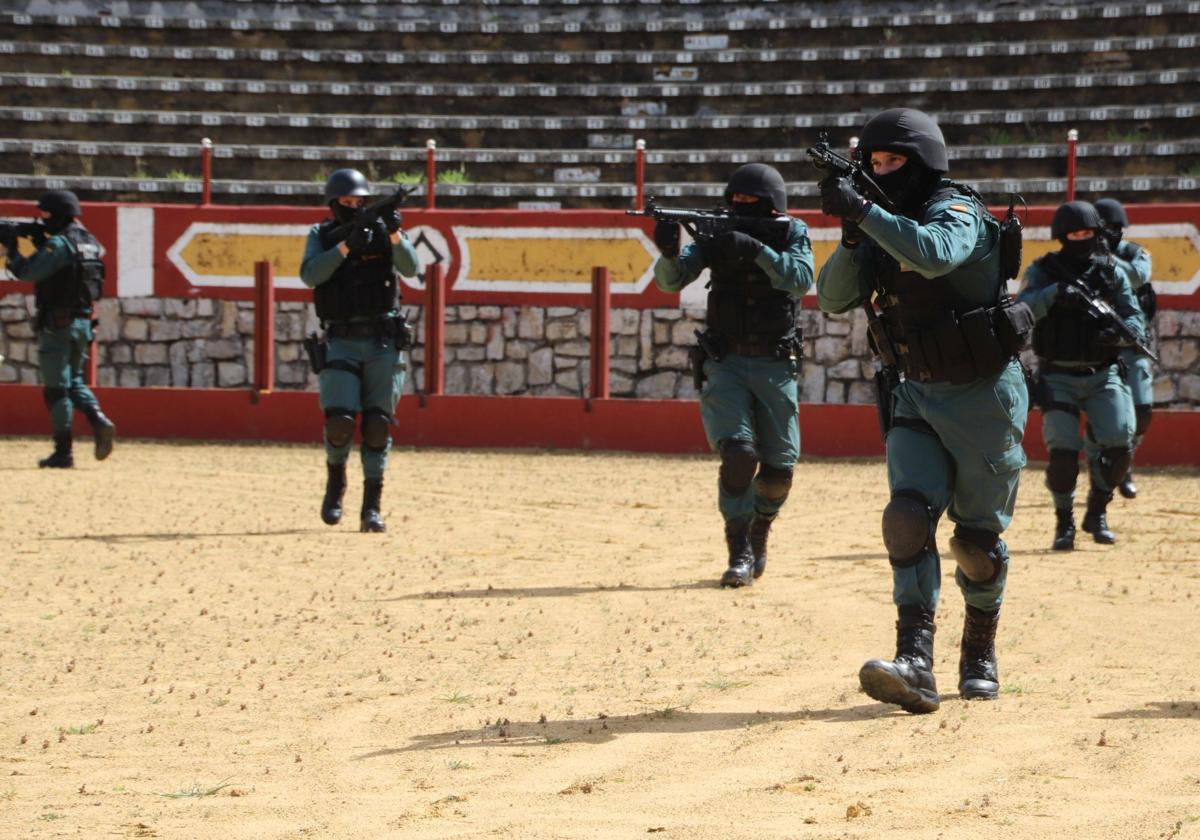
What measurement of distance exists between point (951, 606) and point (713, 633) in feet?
4.34

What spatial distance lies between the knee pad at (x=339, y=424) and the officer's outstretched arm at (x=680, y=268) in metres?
2.59

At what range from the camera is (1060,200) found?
61.7 feet

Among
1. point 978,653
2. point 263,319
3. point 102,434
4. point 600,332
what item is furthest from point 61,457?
point 978,653

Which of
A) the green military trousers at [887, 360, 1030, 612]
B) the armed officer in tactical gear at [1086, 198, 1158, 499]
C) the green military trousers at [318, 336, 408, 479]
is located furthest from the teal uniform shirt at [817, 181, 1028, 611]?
the armed officer in tactical gear at [1086, 198, 1158, 499]

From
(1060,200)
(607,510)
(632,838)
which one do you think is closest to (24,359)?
(607,510)

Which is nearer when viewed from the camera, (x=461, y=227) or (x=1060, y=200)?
(x=461, y=227)

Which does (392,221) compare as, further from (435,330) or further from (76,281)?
(435,330)

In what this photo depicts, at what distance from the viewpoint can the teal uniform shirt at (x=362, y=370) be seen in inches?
389

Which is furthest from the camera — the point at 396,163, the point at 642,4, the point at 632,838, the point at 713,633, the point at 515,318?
the point at 642,4

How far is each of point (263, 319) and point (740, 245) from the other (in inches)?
372

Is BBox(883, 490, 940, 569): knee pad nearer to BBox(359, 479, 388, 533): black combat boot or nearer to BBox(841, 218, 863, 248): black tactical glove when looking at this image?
BBox(841, 218, 863, 248): black tactical glove

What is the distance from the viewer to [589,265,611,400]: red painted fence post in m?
16.0

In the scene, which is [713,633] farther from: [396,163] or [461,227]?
[396,163]

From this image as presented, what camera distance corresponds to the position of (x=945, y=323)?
546 centimetres
